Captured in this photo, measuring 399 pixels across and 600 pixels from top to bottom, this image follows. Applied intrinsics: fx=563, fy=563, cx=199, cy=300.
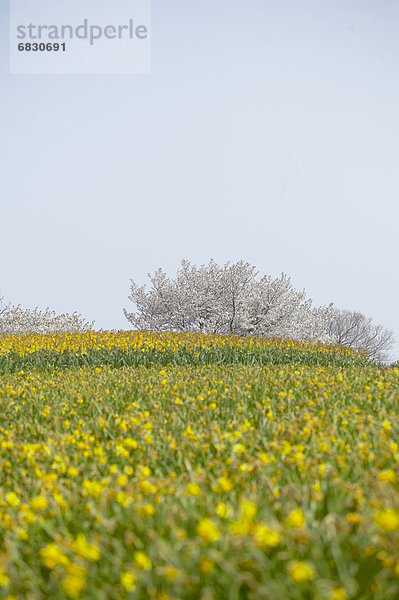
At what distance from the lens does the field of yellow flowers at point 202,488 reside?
90.6 inches

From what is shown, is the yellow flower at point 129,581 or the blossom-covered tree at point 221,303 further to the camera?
the blossom-covered tree at point 221,303

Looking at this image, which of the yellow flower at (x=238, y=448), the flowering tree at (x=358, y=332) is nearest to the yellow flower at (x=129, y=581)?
the yellow flower at (x=238, y=448)

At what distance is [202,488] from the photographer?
137 inches

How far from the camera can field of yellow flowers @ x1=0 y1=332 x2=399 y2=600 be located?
7.55ft

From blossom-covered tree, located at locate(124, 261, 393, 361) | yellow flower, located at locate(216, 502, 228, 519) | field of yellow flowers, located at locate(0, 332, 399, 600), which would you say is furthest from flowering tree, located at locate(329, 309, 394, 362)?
yellow flower, located at locate(216, 502, 228, 519)

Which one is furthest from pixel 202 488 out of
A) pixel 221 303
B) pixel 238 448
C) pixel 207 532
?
pixel 221 303

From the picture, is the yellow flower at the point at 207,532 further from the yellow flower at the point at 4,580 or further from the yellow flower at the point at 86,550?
the yellow flower at the point at 4,580

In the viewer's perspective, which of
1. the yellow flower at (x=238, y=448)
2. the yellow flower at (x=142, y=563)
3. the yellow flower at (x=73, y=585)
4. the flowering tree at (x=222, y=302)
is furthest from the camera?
the flowering tree at (x=222, y=302)

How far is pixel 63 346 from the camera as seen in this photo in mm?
13570

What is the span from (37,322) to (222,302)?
8.57 m

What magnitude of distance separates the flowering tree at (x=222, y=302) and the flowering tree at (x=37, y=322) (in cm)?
302

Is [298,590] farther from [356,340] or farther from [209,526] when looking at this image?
[356,340]

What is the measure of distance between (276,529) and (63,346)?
11.8 metres

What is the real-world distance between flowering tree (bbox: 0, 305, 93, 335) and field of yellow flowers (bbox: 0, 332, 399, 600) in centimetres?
1619
